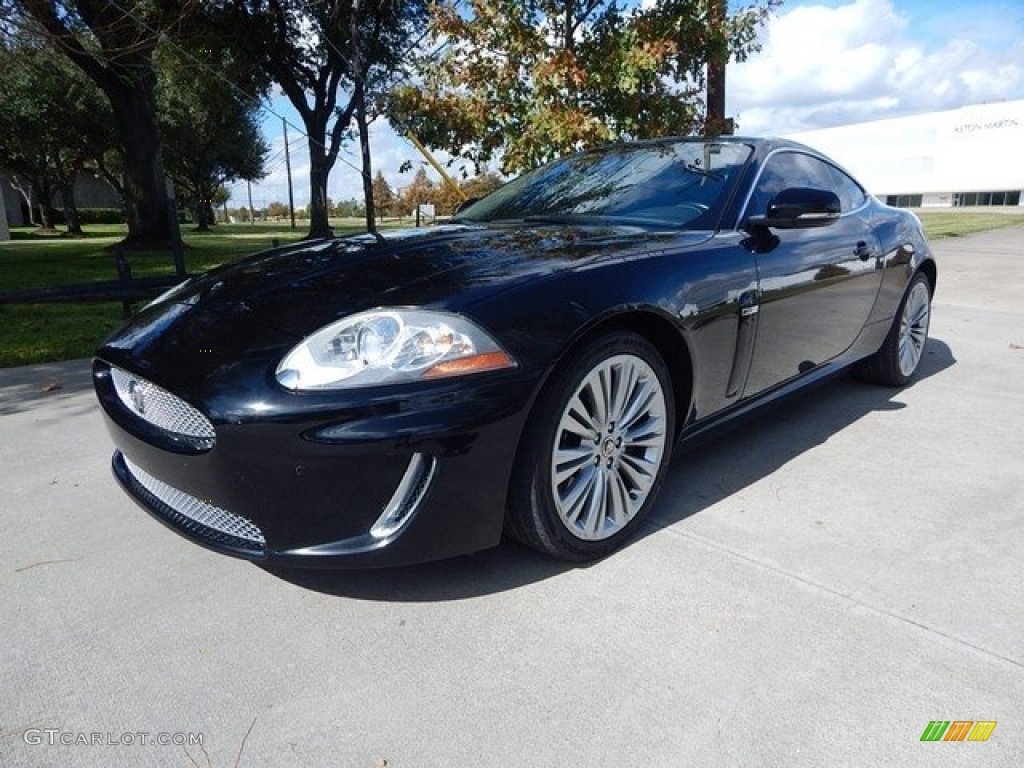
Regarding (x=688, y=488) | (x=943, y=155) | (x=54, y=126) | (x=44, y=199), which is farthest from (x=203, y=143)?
(x=943, y=155)

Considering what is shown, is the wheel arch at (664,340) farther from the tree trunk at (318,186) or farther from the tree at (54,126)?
the tree at (54,126)

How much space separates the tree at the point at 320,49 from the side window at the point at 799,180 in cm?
1022

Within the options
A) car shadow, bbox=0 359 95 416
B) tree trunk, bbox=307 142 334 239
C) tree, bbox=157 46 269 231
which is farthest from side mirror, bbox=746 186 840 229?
tree, bbox=157 46 269 231

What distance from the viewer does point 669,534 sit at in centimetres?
262

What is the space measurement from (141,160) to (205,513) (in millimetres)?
17108

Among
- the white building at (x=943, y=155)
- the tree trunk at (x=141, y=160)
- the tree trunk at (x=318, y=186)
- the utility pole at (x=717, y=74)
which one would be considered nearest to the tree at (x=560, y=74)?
the utility pole at (x=717, y=74)

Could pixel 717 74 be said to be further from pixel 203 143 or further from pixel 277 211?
pixel 277 211

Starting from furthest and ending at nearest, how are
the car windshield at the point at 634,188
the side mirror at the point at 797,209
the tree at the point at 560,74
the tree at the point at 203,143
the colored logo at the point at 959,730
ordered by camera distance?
1. the tree at the point at 203,143
2. the tree at the point at 560,74
3. the car windshield at the point at 634,188
4. the side mirror at the point at 797,209
5. the colored logo at the point at 959,730

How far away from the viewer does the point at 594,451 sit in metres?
2.38

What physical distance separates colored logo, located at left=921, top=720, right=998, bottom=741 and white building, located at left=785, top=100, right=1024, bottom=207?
61668mm

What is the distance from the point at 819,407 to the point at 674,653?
2.55 metres

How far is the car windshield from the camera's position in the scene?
123 inches

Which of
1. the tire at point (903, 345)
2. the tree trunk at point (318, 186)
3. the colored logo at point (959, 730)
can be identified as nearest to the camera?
the colored logo at point (959, 730)

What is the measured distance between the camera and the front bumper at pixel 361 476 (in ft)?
6.23
